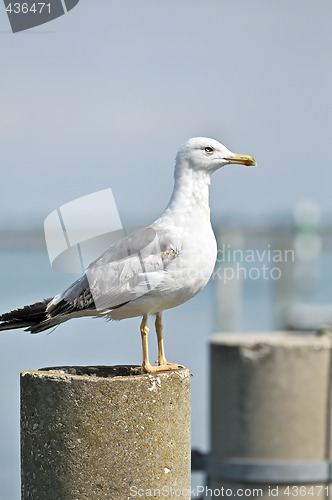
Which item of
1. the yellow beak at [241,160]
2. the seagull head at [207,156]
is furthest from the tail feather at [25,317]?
the yellow beak at [241,160]

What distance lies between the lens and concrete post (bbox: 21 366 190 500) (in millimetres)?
4703

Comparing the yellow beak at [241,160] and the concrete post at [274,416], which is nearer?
the yellow beak at [241,160]

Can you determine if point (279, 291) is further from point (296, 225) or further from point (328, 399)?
point (328, 399)

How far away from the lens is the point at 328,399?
9.31 m

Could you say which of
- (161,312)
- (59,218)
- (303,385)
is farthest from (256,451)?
(59,218)

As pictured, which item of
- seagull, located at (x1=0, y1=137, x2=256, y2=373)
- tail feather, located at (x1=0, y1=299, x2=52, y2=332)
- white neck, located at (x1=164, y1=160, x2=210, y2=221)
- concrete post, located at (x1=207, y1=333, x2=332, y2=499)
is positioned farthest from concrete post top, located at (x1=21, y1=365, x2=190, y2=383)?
concrete post, located at (x1=207, y1=333, x2=332, y2=499)

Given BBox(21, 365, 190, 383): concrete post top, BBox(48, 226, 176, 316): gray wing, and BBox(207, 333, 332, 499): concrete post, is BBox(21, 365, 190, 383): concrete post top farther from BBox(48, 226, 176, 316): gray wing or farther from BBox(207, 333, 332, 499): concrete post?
BBox(207, 333, 332, 499): concrete post

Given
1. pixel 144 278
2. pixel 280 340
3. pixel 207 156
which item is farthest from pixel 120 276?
pixel 280 340

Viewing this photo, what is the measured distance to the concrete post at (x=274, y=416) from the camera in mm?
9195

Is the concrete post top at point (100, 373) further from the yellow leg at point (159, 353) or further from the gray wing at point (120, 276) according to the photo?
the gray wing at point (120, 276)

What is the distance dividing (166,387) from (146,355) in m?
0.39

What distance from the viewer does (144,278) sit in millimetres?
5141

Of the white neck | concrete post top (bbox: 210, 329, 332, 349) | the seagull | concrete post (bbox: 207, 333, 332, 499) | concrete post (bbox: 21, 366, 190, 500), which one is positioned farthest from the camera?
concrete post top (bbox: 210, 329, 332, 349)

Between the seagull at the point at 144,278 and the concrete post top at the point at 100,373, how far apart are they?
147 millimetres
